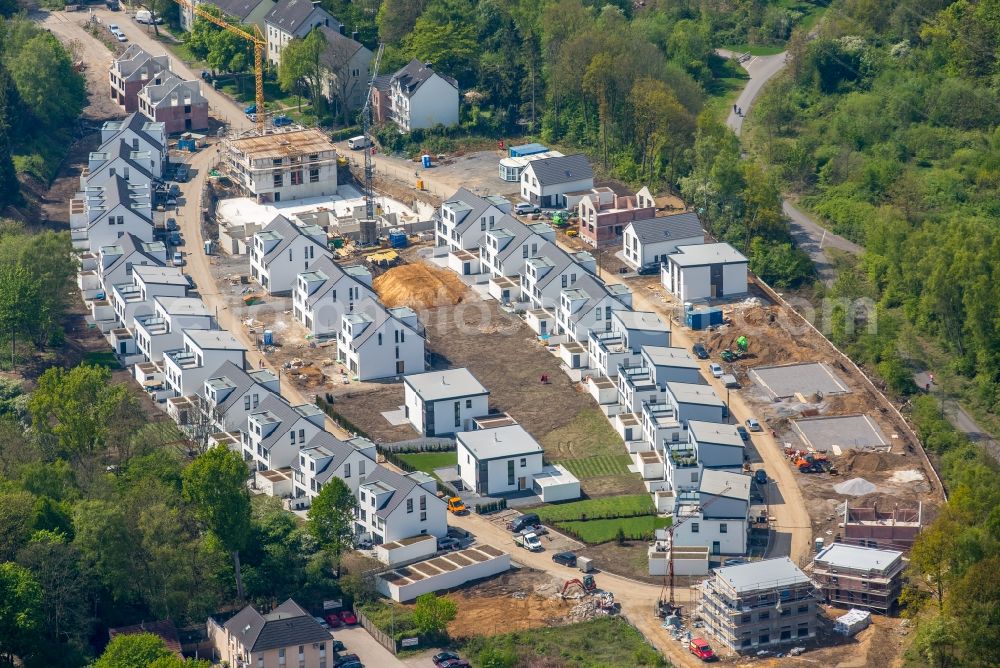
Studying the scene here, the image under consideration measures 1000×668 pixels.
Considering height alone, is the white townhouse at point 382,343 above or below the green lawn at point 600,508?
above

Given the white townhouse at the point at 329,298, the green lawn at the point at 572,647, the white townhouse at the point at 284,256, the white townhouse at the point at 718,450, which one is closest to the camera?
the green lawn at the point at 572,647

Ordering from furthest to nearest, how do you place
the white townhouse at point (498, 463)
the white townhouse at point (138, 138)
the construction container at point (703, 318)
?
the white townhouse at point (138, 138), the construction container at point (703, 318), the white townhouse at point (498, 463)

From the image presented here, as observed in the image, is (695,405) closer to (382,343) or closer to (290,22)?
(382,343)

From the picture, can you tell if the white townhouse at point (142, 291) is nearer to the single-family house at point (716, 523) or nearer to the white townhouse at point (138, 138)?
the white townhouse at point (138, 138)

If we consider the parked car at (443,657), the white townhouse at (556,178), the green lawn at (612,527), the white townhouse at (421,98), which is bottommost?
the parked car at (443,657)

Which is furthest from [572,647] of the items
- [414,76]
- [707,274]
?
[414,76]

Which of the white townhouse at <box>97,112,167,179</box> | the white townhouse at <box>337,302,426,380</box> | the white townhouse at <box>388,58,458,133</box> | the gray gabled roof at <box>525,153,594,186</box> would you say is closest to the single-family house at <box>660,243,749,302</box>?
the gray gabled roof at <box>525,153,594,186</box>

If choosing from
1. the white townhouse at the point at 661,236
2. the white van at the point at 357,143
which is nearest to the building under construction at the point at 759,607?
the white townhouse at the point at 661,236
